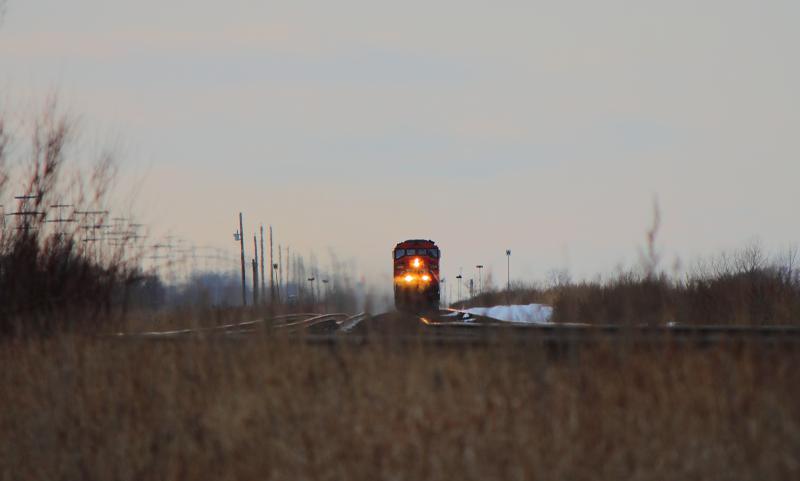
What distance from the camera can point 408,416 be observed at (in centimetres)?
630

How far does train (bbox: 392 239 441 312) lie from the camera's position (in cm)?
3753

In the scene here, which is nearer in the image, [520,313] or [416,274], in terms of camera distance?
[520,313]

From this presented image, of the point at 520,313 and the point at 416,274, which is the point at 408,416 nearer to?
the point at 520,313

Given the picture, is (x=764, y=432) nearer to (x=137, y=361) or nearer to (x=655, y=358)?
(x=655, y=358)

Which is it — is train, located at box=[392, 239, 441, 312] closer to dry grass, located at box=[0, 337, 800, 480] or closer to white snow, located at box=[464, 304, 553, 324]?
white snow, located at box=[464, 304, 553, 324]

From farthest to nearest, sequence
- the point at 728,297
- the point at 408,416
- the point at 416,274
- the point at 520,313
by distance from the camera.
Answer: the point at 416,274
the point at 520,313
the point at 728,297
the point at 408,416

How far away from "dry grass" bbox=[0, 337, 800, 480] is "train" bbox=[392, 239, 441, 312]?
2900 cm

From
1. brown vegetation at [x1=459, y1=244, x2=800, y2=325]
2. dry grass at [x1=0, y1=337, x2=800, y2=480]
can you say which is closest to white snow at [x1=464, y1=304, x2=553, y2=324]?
brown vegetation at [x1=459, y1=244, x2=800, y2=325]

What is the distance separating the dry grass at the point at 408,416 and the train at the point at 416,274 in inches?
1142

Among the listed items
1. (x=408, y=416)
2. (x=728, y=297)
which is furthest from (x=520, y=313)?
(x=408, y=416)

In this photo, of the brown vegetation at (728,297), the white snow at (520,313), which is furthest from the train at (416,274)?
the brown vegetation at (728,297)

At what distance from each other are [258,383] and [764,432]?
3665 millimetres

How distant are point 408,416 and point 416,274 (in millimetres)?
31616

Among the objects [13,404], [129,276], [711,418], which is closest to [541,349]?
[711,418]
